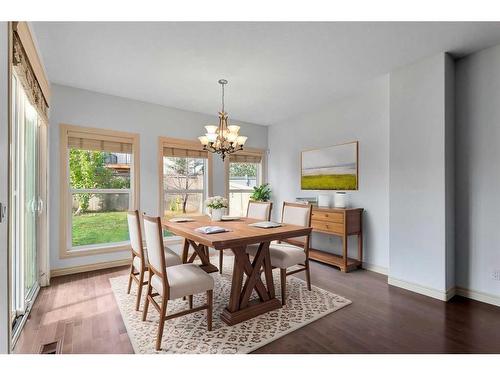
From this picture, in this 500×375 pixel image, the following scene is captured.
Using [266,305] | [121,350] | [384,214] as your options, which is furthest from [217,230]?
[384,214]

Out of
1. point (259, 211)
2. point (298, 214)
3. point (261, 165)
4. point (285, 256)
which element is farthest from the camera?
point (261, 165)

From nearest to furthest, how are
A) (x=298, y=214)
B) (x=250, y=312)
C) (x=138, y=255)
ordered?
(x=250, y=312) < (x=138, y=255) < (x=298, y=214)

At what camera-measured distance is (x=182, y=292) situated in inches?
75.1

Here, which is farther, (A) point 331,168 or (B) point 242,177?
(B) point 242,177

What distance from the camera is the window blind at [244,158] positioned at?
201 inches

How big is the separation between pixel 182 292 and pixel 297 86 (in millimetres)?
2879

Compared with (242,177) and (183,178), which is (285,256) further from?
(242,177)

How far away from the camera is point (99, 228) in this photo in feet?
12.2

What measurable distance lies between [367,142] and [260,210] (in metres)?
1.83

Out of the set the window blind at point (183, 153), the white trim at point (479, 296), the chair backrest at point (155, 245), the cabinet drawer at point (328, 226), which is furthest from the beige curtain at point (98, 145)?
the white trim at point (479, 296)

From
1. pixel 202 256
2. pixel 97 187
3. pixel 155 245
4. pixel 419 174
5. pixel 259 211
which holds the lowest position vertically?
pixel 202 256

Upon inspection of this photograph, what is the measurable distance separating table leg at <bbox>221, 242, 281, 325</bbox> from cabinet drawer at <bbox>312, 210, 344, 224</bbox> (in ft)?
5.00

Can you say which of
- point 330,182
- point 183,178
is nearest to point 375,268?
point 330,182
